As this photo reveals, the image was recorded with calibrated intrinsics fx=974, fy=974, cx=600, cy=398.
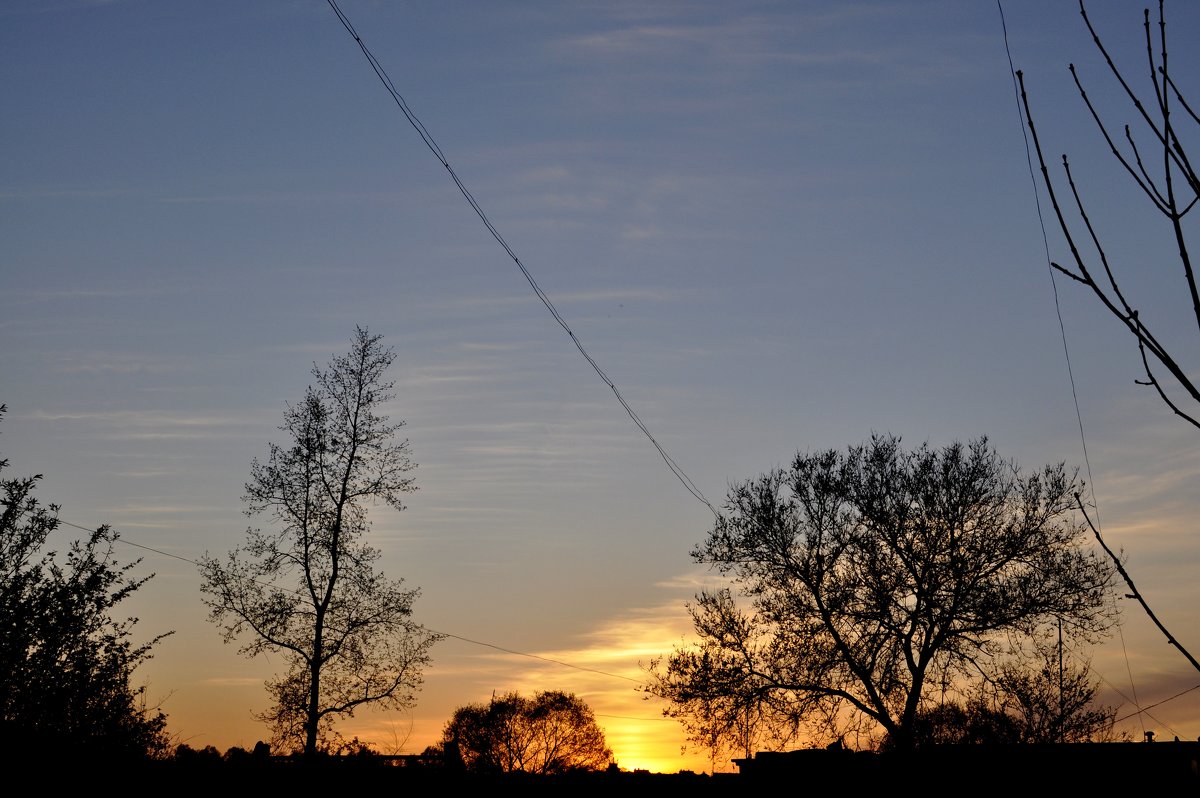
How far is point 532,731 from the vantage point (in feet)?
235

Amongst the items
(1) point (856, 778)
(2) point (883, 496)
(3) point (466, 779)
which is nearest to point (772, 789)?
(1) point (856, 778)

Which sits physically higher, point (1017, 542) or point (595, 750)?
point (1017, 542)

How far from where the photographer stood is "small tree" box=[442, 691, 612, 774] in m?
69.6

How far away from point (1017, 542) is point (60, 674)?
24400 millimetres

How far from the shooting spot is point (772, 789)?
22.0m

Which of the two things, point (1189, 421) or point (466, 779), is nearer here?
point (1189, 421)

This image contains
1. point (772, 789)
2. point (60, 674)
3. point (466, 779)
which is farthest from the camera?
point (772, 789)

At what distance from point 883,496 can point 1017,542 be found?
3868 millimetres

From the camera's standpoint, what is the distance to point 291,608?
2755cm

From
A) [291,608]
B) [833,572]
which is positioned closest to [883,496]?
[833,572]

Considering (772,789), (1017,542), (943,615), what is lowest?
(772,789)

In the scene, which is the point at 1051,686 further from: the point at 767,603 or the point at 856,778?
the point at 856,778

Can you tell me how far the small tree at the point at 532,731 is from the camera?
2739 inches

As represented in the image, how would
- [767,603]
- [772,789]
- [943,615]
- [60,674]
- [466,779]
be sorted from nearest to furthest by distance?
[60,674] → [466,779] → [772,789] → [943,615] → [767,603]
